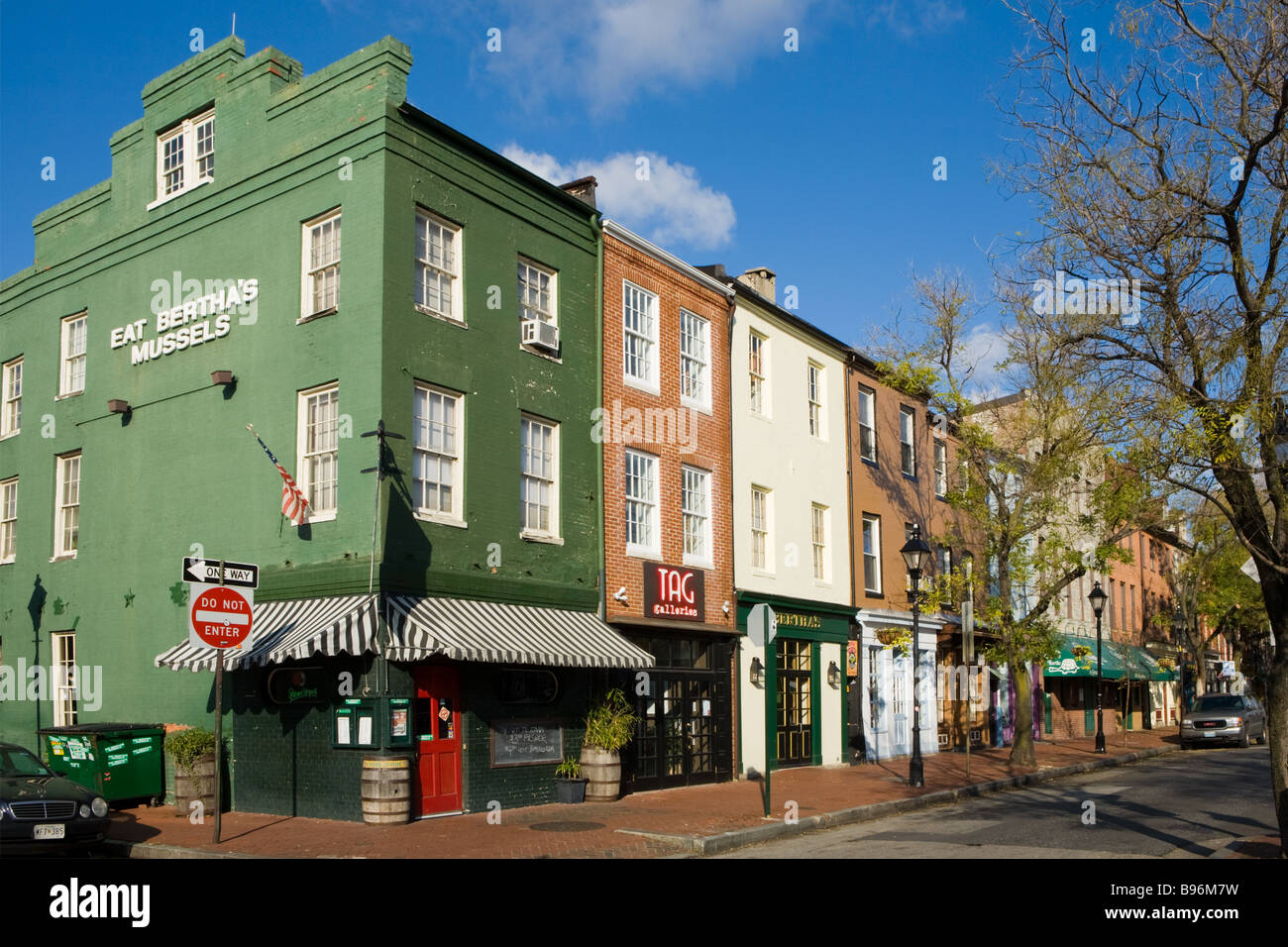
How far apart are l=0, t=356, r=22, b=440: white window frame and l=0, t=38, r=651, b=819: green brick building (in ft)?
4.02

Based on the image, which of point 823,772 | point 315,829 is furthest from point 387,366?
point 823,772

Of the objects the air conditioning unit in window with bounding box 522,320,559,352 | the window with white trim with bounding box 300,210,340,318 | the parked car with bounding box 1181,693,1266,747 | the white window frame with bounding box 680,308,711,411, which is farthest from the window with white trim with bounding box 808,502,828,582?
the parked car with bounding box 1181,693,1266,747

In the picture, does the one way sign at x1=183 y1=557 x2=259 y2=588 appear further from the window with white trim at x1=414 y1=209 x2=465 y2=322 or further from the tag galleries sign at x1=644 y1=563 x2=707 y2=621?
the tag galleries sign at x1=644 y1=563 x2=707 y2=621

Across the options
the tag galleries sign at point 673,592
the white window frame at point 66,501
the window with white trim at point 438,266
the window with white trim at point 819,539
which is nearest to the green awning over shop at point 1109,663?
the window with white trim at point 819,539

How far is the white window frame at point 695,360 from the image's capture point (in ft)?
74.7

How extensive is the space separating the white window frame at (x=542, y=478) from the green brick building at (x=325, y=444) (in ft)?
0.16

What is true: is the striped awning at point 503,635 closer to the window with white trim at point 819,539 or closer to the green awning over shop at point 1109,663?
the window with white trim at point 819,539

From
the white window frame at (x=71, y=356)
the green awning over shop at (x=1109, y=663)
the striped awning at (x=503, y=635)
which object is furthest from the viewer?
the green awning over shop at (x=1109, y=663)

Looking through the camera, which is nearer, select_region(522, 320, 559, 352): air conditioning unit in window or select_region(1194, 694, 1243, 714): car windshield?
select_region(522, 320, 559, 352): air conditioning unit in window

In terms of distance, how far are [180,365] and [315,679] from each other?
21.7 feet

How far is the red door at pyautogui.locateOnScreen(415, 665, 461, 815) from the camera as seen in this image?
52.3 ft
